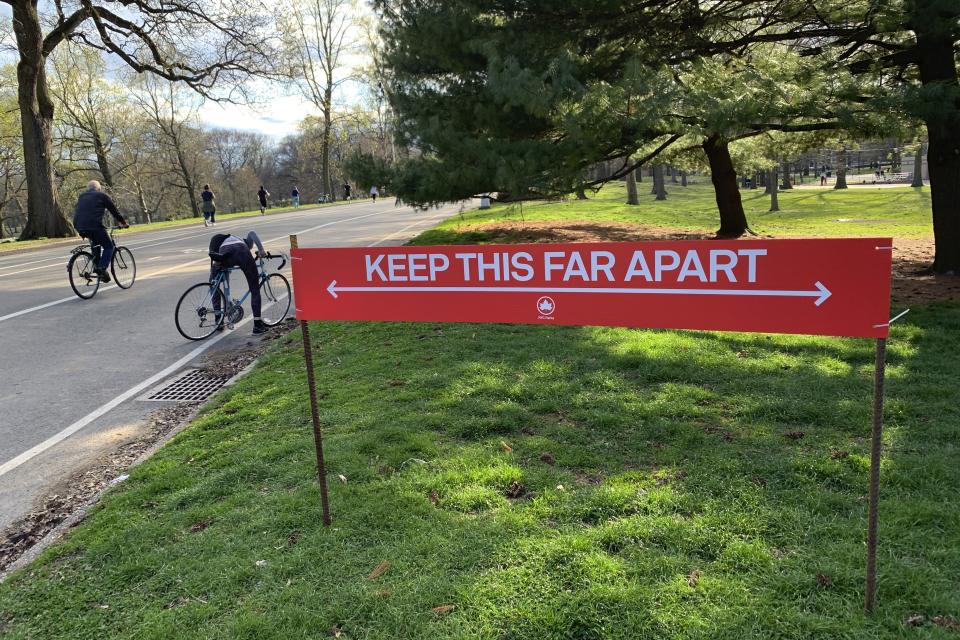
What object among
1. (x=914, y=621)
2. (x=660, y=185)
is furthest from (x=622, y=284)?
(x=660, y=185)

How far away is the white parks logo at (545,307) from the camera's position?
2.94 meters

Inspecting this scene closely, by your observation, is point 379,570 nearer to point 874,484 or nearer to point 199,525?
point 199,525

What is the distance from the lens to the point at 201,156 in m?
70.2

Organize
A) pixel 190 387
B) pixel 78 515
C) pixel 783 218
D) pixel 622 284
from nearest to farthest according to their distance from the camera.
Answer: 1. pixel 622 284
2. pixel 78 515
3. pixel 190 387
4. pixel 783 218

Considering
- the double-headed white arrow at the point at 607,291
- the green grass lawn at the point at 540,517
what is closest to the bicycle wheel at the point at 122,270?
the green grass lawn at the point at 540,517

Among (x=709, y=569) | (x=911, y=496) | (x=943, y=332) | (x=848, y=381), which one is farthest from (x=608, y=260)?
(x=943, y=332)

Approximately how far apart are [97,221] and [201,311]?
420cm

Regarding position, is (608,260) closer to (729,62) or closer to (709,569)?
(709,569)

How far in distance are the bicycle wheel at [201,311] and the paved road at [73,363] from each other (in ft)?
0.77

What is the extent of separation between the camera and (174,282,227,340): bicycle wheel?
8078 millimetres

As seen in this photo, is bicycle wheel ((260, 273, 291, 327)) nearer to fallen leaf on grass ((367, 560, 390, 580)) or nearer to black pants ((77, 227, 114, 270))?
black pants ((77, 227, 114, 270))

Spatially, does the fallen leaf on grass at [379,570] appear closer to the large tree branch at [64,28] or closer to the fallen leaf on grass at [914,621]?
the fallen leaf on grass at [914,621]

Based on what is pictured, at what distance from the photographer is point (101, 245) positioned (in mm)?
10758

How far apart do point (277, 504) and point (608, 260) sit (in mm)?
2321
